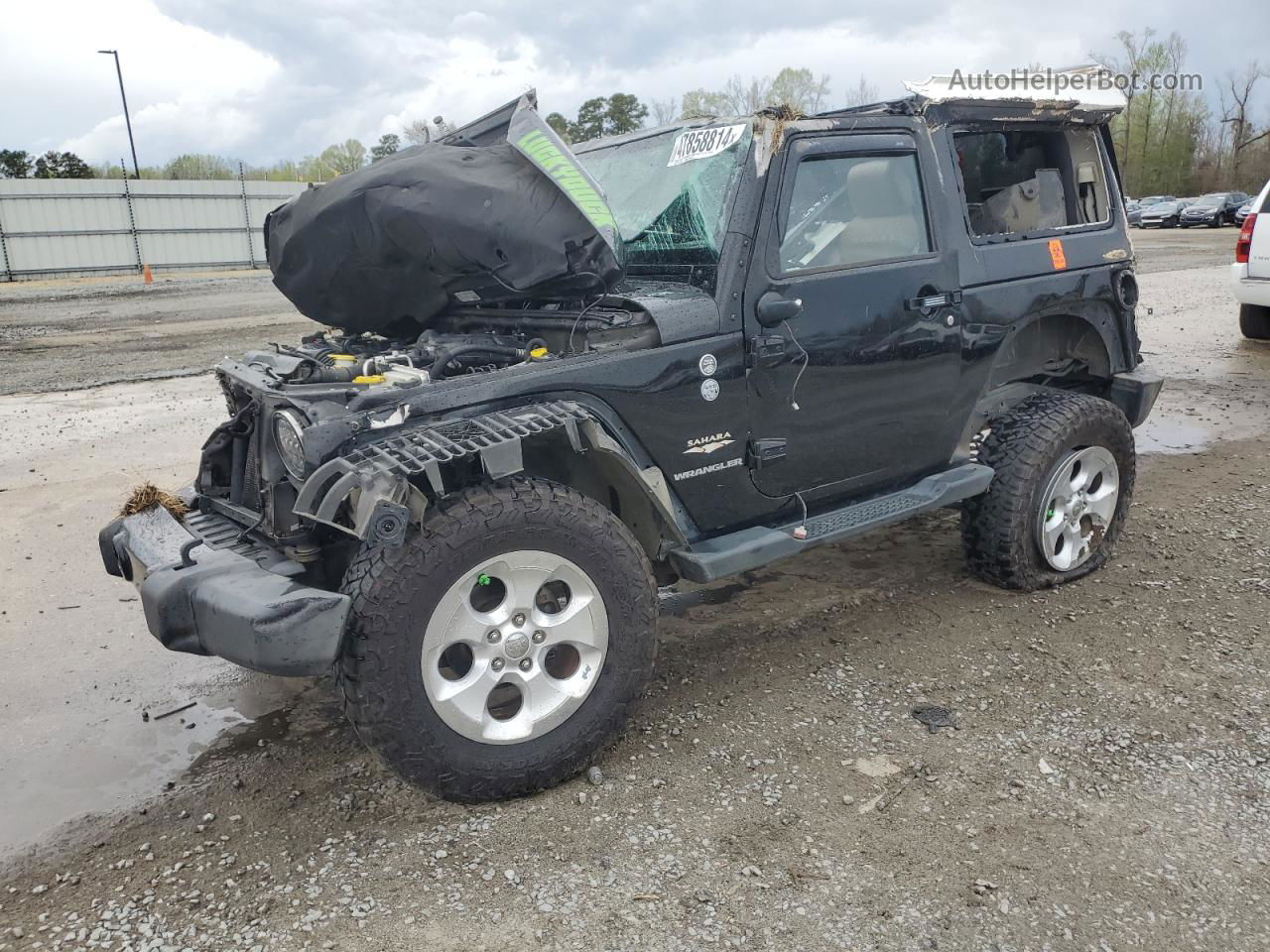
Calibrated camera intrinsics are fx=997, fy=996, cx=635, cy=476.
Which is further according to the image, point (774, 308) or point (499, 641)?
point (774, 308)

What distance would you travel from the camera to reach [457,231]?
3.54 m

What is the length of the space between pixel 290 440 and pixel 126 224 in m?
28.6

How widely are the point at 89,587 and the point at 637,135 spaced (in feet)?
11.5

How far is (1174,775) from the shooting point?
3221mm

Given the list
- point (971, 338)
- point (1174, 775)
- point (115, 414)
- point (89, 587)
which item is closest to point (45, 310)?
point (115, 414)

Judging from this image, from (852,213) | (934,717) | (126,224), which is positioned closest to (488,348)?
(852,213)

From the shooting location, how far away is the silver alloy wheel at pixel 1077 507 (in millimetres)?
4582

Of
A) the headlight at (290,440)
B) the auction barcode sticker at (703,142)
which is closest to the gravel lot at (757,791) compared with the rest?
the headlight at (290,440)

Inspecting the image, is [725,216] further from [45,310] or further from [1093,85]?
[45,310]

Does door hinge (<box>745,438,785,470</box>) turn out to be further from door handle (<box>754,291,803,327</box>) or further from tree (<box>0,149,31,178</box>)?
tree (<box>0,149,31,178</box>)

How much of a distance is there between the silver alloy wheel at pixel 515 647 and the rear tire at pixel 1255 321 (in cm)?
1089

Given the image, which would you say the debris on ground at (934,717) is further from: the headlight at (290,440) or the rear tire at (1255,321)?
the rear tire at (1255,321)

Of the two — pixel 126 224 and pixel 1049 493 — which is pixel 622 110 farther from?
pixel 1049 493

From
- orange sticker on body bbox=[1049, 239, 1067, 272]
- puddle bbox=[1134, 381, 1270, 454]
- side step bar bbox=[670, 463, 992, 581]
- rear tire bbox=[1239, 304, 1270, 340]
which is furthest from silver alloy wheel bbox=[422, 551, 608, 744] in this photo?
rear tire bbox=[1239, 304, 1270, 340]
